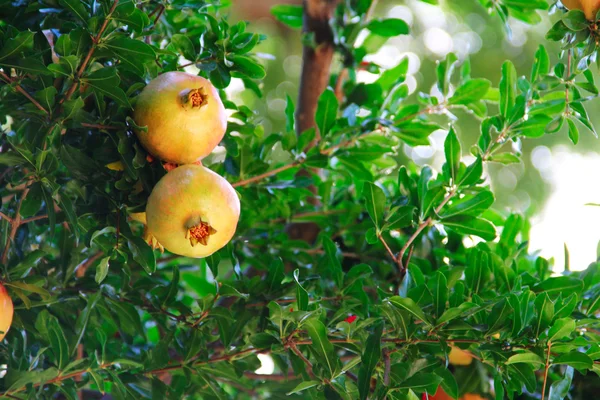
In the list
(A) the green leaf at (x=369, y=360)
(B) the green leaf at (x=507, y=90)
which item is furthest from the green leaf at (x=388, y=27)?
(A) the green leaf at (x=369, y=360)

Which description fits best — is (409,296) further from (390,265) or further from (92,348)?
(92,348)

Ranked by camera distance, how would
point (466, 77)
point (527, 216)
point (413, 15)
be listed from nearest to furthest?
point (466, 77)
point (527, 216)
point (413, 15)

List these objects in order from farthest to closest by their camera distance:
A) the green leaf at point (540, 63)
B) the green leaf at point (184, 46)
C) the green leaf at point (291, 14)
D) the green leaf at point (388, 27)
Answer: the green leaf at point (291, 14) → the green leaf at point (388, 27) → the green leaf at point (540, 63) → the green leaf at point (184, 46)

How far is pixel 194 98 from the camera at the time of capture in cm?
68

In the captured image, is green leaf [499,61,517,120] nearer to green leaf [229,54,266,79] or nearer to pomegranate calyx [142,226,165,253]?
green leaf [229,54,266,79]

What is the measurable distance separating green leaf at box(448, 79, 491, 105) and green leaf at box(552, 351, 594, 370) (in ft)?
1.37

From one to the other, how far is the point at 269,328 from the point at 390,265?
292 millimetres

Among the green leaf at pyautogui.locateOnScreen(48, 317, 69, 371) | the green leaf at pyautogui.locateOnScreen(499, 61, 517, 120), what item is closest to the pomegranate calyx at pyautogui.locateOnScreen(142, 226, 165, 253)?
the green leaf at pyautogui.locateOnScreen(48, 317, 69, 371)

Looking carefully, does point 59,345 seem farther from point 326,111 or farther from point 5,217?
point 326,111

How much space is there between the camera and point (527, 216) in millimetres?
1194

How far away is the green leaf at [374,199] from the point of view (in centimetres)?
79

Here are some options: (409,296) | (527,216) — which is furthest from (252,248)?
(527,216)

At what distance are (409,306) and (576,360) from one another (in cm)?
18

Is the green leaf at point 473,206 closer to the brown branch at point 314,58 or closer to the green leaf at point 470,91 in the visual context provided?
the green leaf at point 470,91
